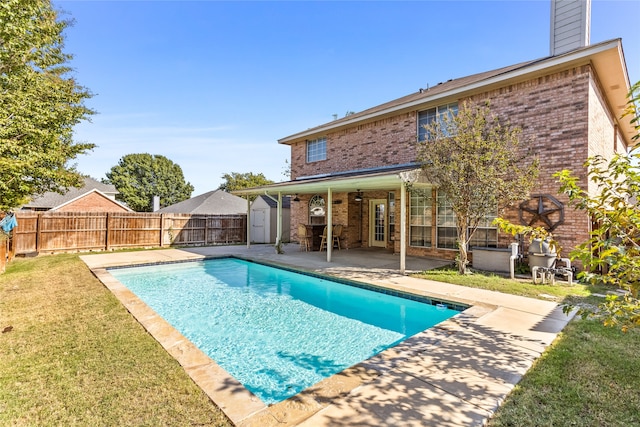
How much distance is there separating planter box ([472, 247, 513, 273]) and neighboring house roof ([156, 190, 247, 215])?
20949 mm

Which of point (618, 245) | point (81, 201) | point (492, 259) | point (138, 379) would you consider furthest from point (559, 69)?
point (81, 201)

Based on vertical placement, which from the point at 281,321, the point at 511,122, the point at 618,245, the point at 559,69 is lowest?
the point at 281,321

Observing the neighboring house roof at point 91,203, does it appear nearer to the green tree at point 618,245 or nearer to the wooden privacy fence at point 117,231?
the wooden privacy fence at point 117,231

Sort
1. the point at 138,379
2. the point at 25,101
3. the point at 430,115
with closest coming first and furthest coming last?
the point at 138,379, the point at 25,101, the point at 430,115

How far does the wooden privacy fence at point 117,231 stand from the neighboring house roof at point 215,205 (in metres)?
7.98

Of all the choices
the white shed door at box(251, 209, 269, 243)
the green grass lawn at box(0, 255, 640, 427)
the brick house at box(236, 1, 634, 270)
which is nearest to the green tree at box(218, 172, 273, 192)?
the white shed door at box(251, 209, 269, 243)

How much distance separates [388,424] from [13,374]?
12.9ft

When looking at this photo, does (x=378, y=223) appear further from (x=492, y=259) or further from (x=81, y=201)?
(x=81, y=201)

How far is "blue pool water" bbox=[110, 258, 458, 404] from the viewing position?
416 centimetres

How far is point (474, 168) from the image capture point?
7.64 m

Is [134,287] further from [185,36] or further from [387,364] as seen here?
[185,36]

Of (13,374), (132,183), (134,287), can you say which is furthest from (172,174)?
(13,374)

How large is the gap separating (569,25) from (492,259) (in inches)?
297

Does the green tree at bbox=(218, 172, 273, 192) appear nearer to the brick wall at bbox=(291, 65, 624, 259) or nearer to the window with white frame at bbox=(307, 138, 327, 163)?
the window with white frame at bbox=(307, 138, 327, 163)
